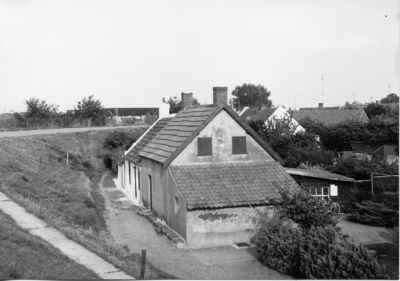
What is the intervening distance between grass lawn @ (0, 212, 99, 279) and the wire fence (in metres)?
36.5

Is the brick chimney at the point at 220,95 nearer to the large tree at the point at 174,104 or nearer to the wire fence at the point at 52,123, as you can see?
the large tree at the point at 174,104

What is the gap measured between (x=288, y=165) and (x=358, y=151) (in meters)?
5.20

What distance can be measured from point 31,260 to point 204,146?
9.79m

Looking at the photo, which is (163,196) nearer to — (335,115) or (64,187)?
(64,187)

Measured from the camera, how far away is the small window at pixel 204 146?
698 inches

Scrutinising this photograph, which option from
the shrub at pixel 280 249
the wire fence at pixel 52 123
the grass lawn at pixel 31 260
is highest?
the wire fence at pixel 52 123

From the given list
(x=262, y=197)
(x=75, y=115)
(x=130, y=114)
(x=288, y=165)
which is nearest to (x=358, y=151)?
(x=288, y=165)

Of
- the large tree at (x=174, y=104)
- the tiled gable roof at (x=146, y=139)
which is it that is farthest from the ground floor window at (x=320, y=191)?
the large tree at (x=174, y=104)

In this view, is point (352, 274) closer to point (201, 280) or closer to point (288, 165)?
point (201, 280)

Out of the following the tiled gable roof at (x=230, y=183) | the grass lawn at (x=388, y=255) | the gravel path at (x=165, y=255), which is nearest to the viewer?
the grass lawn at (x=388, y=255)

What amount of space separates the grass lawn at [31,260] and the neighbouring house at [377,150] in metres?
19.5

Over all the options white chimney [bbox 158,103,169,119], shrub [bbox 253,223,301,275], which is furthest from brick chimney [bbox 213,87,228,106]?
white chimney [bbox 158,103,169,119]

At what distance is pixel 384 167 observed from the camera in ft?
71.4

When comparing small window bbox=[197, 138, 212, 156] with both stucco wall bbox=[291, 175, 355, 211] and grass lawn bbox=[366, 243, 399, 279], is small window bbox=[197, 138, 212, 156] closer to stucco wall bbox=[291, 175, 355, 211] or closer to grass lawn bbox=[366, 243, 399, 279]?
stucco wall bbox=[291, 175, 355, 211]
